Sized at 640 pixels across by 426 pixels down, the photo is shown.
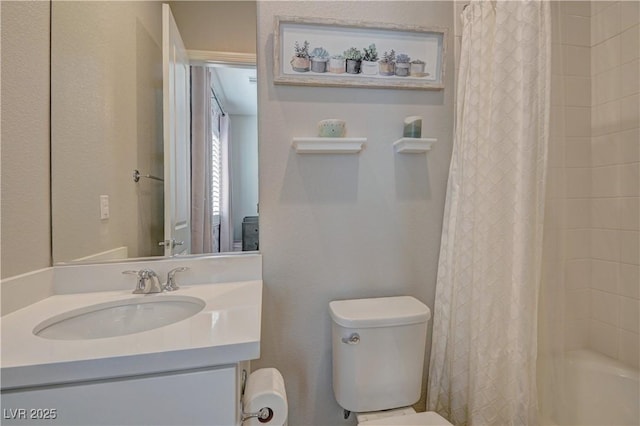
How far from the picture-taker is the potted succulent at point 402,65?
1.34 meters

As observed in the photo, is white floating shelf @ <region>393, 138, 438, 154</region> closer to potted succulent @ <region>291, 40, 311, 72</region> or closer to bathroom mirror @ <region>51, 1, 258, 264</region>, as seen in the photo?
potted succulent @ <region>291, 40, 311, 72</region>

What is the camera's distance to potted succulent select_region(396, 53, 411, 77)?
1.34 metres

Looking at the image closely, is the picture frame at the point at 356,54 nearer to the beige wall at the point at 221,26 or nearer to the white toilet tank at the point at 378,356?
the beige wall at the point at 221,26

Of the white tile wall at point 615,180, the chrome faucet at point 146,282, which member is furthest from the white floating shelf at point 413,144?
the chrome faucet at point 146,282

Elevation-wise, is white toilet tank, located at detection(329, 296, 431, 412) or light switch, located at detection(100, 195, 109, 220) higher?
light switch, located at detection(100, 195, 109, 220)

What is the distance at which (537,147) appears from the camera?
1.01 metres

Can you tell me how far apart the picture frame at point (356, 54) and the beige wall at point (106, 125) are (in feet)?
1.70

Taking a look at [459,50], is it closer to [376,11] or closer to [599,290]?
[376,11]

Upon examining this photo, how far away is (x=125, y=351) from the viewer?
2.04ft

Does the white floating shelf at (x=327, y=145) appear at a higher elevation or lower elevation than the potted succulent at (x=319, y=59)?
lower

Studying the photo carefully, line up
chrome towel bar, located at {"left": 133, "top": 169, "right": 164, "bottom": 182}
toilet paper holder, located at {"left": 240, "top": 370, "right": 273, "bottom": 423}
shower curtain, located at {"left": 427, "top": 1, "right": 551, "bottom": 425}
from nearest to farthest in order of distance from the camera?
toilet paper holder, located at {"left": 240, "top": 370, "right": 273, "bottom": 423}, shower curtain, located at {"left": 427, "top": 1, "right": 551, "bottom": 425}, chrome towel bar, located at {"left": 133, "top": 169, "right": 164, "bottom": 182}

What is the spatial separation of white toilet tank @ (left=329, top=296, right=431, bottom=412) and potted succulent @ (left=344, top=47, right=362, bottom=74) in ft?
3.30

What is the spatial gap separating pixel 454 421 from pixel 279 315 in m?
0.85

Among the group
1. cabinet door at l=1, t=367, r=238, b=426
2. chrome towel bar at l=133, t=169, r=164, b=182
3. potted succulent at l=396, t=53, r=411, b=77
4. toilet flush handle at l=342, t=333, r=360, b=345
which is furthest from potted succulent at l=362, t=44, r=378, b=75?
cabinet door at l=1, t=367, r=238, b=426
